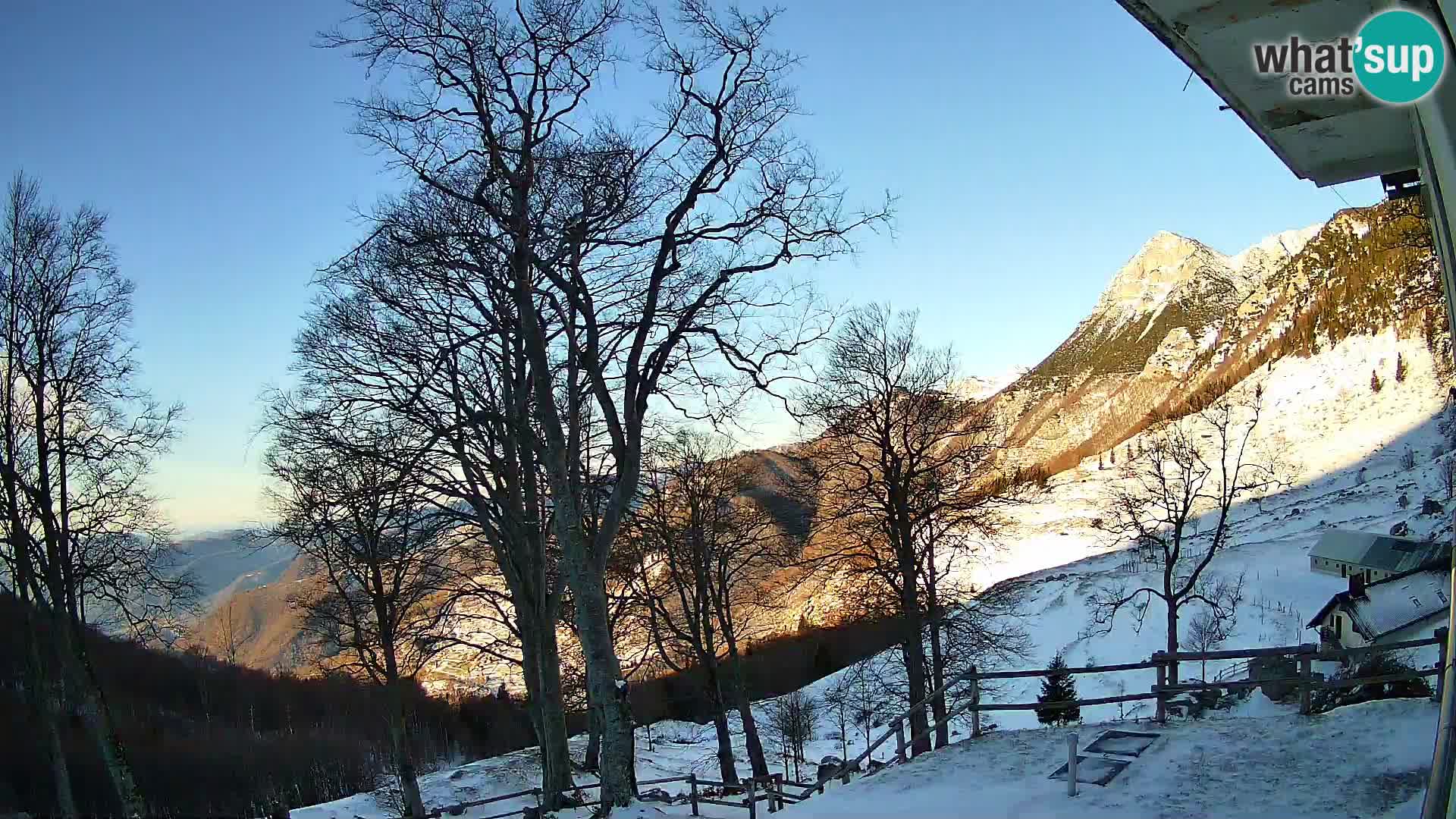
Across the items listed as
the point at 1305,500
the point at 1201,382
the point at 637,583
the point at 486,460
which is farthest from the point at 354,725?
the point at 1201,382

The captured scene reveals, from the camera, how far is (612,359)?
1079cm

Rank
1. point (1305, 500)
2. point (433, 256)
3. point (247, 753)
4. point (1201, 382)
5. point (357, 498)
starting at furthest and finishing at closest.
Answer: point (1201, 382) < point (1305, 500) < point (247, 753) < point (357, 498) < point (433, 256)

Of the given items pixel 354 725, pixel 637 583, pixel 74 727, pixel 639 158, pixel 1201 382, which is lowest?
pixel 354 725

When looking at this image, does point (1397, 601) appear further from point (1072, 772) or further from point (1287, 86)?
point (1287, 86)

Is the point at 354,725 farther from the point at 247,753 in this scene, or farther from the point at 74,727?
the point at 74,727

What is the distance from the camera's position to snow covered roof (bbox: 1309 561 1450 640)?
2330cm

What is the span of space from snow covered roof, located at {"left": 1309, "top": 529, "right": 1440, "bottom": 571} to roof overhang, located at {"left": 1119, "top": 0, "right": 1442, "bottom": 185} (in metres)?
35.5

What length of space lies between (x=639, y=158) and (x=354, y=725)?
36.8 metres

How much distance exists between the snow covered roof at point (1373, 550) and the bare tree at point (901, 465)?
86.6 ft

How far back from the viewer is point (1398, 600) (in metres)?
24.6

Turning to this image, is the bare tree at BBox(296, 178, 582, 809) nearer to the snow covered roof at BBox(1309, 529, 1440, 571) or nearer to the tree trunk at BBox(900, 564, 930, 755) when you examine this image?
the tree trunk at BBox(900, 564, 930, 755)

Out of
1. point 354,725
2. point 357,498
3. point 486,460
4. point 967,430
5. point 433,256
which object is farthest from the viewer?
point 354,725

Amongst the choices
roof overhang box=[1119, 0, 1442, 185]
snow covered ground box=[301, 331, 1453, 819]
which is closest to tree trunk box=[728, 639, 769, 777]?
snow covered ground box=[301, 331, 1453, 819]
